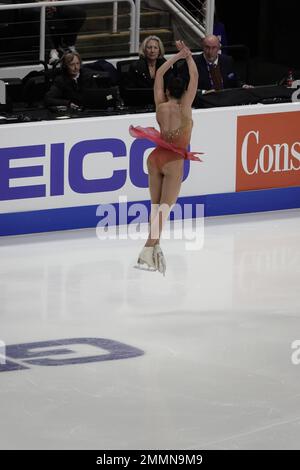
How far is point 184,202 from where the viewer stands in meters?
12.5

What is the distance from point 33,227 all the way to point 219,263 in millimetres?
1877

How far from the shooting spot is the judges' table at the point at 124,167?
1161 cm

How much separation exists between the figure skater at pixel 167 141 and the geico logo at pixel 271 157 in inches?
116

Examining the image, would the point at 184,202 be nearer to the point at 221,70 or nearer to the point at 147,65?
the point at 147,65

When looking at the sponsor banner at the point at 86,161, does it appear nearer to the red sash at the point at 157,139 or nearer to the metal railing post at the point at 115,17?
the red sash at the point at 157,139

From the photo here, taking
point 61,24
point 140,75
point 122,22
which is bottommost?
point 140,75

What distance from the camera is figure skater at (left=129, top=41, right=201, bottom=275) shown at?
31.5 feet

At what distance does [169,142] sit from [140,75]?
3222 millimetres

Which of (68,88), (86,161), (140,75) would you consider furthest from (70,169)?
(140,75)

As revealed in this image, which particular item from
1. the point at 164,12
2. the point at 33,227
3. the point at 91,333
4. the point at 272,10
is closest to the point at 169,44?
the point at 164,12

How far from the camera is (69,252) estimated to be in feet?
37.0

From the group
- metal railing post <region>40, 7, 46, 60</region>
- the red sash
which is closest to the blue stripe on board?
the red sash

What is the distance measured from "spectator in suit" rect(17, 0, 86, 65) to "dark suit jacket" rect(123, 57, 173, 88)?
6.23 ft

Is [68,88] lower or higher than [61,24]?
lower
